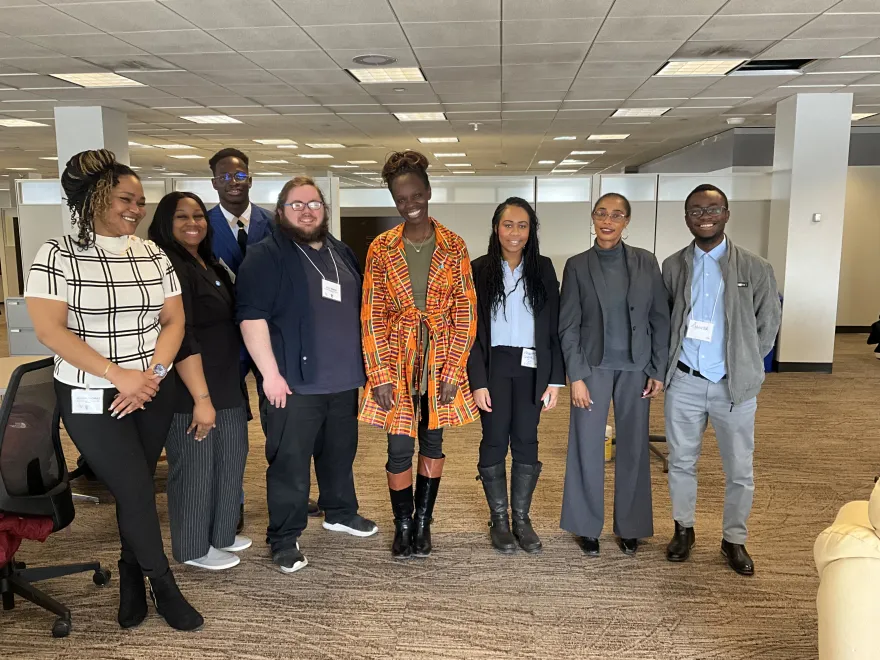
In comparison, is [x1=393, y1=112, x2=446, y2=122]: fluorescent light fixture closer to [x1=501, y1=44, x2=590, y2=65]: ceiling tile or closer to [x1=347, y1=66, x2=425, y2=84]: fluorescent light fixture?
[x1=347, y1=66, x2=425, y2=84]: fluorescent light fixture

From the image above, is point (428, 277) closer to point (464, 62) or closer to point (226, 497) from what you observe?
point (226, 497)

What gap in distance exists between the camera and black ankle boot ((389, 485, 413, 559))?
2924 millimetres

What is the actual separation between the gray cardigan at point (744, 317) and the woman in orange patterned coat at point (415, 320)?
909 millimetres

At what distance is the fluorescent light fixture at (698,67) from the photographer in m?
5.85

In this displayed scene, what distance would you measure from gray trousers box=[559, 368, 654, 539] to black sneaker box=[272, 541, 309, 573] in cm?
119

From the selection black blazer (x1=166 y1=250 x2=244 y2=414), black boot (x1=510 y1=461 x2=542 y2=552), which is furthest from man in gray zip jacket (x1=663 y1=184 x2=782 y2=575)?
black blazer (x1=166 y1=250 x2=244 y2=414)

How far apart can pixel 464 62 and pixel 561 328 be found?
152 inches

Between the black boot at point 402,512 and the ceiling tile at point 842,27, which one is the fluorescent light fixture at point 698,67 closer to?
the ceiling tile at point 842,27

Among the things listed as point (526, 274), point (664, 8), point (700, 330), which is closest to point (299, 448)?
point (526, 274)

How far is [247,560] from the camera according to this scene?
2938 mm

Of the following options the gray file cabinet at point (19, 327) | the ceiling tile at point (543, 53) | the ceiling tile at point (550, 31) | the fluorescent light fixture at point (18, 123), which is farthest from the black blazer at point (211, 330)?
the fluorescent light fixture at point (18, 123)

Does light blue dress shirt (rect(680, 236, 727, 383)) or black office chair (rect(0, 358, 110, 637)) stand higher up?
light blue dress shirt (rect(680, 236, 727, 383))

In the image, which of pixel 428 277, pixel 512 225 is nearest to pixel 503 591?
pixel 428 277

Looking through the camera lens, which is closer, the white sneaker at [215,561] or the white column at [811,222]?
the white sneaker at [215,561]
